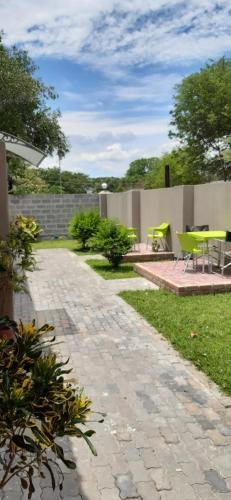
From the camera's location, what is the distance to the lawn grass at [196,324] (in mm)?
4188

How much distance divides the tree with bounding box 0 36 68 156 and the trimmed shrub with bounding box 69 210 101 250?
5457 millimetres

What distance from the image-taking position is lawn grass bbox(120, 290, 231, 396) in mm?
4188

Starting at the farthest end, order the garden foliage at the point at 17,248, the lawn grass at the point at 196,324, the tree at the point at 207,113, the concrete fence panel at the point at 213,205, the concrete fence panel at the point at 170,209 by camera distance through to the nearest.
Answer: the tree at the point at 207,113, the concrete fence panel at the point at 170,209, the concrete fence panel at the point at 213,205, the lawn grass at the point at 196,324, the garden foliage at the point at 17,248

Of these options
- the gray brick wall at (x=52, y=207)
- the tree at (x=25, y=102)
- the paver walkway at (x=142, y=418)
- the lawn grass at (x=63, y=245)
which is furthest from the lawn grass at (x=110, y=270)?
the tree at (x=25, y=102)

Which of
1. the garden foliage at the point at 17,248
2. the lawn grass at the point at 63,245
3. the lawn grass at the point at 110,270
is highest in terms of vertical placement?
the garden foliage at the point at 17,248

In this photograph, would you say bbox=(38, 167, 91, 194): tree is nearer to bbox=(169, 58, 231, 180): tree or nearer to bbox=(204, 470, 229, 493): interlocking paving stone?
bbox=(169, 58, 231, 180): tree

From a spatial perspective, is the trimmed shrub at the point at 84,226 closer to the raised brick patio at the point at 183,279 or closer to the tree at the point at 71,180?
the raised brick patio at the point at 183,279

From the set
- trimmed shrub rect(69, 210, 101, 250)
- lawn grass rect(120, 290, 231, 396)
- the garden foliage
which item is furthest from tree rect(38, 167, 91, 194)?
the garden foliage

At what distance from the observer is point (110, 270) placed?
9797mm

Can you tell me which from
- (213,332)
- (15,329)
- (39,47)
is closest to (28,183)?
(39,47)

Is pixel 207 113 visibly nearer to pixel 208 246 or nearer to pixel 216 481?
pixel 208 246

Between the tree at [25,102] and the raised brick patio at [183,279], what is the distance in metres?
9.89

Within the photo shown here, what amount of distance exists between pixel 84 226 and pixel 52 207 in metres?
4.39

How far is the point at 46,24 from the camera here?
915cm
